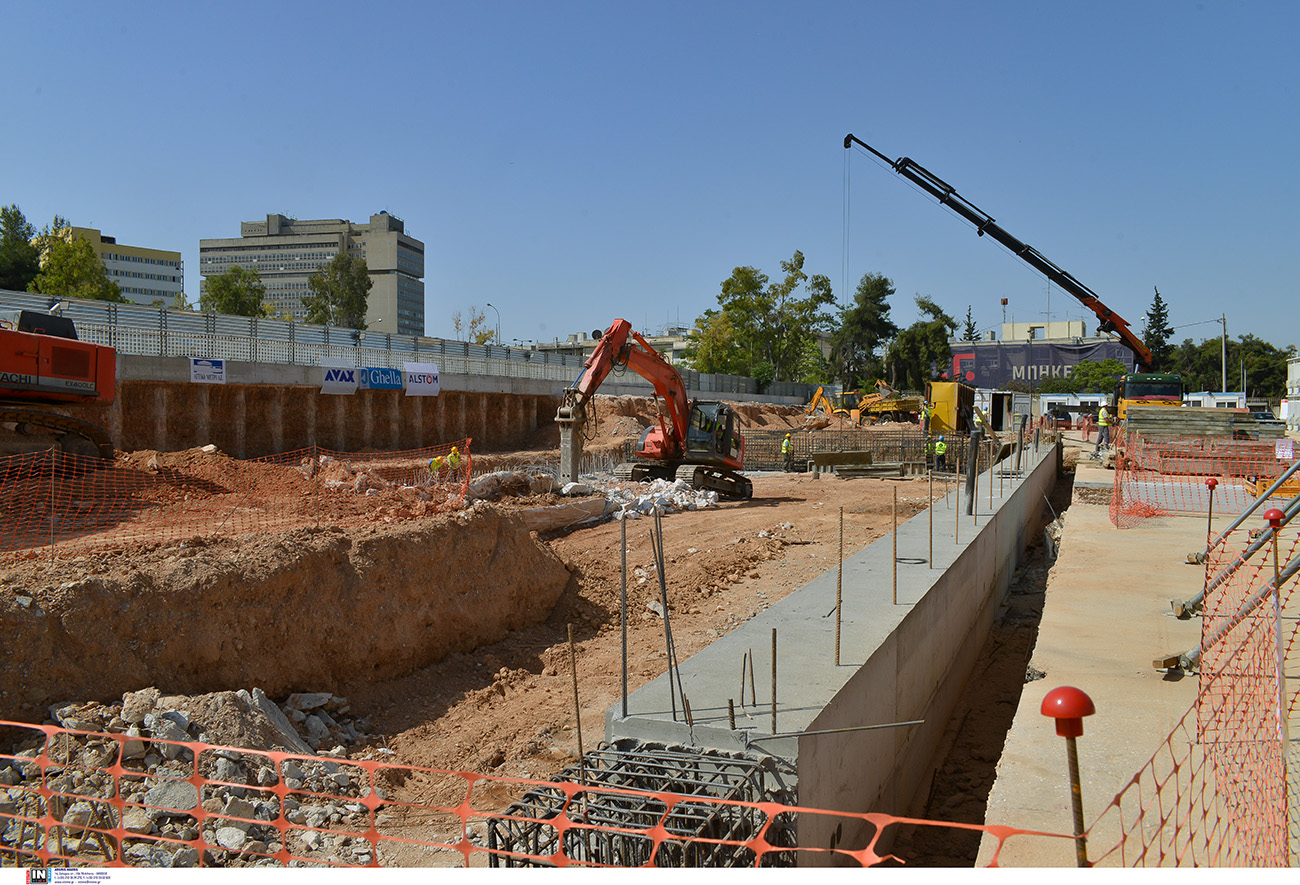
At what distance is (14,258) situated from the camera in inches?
2031

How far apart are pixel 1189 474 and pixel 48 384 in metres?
25.7

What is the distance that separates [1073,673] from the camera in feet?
23.8

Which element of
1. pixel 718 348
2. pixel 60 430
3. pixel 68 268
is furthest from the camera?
pixel 718 348

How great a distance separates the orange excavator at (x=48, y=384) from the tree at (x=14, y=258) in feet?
144

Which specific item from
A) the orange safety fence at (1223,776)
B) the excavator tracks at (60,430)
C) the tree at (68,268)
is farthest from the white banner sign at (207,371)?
the orange safety fence at (1223,776)

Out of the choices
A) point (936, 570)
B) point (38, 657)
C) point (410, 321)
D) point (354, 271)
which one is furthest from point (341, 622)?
point (410, 321)

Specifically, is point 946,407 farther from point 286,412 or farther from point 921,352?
point 921,352

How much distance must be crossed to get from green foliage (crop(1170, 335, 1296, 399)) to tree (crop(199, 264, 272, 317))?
276ft

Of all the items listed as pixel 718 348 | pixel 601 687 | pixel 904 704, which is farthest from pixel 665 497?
pixel 718 348

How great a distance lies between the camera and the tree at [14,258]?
2016 inches

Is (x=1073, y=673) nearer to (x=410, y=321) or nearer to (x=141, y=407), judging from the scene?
(x=141, y=407)

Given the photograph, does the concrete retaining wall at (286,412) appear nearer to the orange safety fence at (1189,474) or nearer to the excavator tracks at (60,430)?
the excavator tracks at (60,430)

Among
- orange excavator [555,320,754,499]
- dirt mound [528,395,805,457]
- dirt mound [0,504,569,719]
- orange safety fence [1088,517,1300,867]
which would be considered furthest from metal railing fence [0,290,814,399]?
orange safety fence [1088,517,1300,867]

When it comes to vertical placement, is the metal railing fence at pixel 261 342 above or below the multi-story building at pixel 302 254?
below
